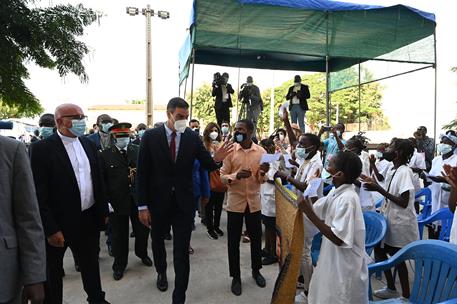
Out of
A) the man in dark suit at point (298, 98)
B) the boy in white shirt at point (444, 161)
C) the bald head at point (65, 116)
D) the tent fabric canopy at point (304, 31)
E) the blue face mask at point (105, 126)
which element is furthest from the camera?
the man in dark suit at point (298, 98)

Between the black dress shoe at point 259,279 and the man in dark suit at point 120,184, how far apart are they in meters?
1.66

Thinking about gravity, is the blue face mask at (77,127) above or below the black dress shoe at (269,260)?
above

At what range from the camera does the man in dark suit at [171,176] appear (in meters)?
3.49

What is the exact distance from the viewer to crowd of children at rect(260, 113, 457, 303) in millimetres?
2436

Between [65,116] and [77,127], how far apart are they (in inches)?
5.5

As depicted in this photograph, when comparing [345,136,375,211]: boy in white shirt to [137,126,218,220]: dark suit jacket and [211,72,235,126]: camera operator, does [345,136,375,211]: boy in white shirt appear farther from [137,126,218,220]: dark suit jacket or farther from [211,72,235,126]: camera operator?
[211,72,235,126]: camera operator

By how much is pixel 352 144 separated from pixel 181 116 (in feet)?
7.97

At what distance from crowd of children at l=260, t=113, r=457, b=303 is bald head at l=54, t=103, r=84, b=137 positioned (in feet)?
6.75

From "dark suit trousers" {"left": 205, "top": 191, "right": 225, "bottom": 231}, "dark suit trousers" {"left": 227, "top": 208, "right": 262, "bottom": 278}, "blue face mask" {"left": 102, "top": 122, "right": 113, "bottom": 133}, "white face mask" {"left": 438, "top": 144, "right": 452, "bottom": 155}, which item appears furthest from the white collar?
"white face mask" {"left": 438, "top": 144, "right": 452, "bottom": 155}

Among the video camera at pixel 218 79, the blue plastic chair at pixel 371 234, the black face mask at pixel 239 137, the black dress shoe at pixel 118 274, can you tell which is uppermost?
the video camera at pixel 218 79

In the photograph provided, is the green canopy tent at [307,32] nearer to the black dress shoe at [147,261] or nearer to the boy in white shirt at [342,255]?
the black dress shoe at [147,261]

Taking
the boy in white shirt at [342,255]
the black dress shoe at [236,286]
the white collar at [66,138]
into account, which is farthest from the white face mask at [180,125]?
the black dress shoe at [236,286]

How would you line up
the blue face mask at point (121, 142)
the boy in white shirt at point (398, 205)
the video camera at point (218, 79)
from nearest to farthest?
the boy in white shirt at point (398, 205) → the blue face mask at point (121, 142) → the video camera at point (218, 79)

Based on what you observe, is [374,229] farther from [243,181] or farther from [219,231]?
[219,231]
